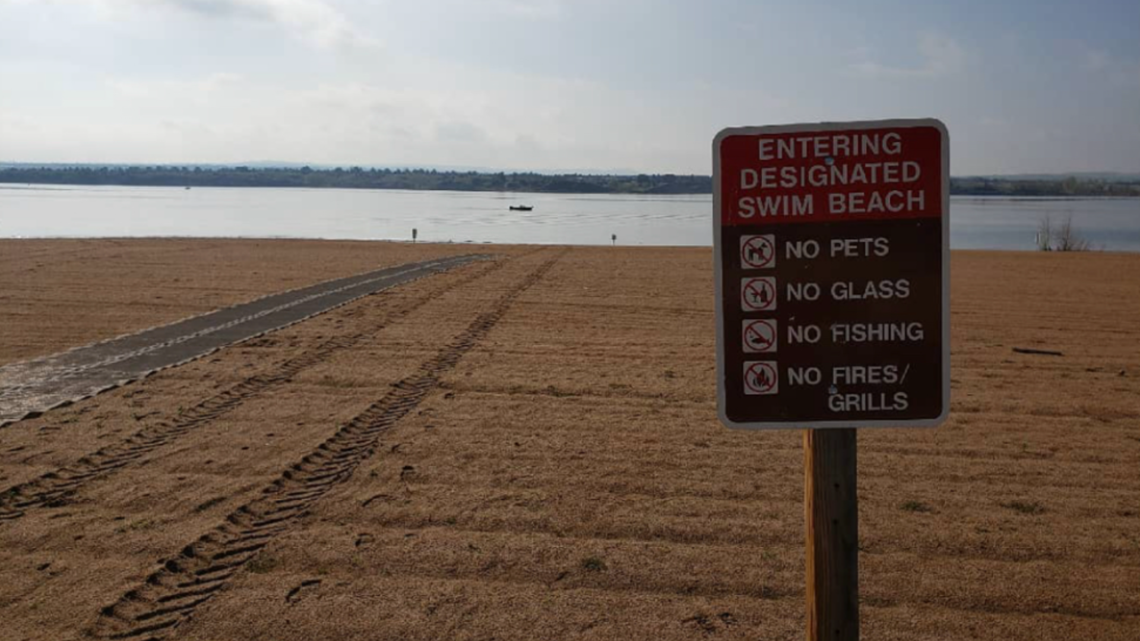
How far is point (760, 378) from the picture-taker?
303cm

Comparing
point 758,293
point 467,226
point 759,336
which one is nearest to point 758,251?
point 758,293

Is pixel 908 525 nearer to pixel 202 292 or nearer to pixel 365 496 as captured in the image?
pixel 365 496

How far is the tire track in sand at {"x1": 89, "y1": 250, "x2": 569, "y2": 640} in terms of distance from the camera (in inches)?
185

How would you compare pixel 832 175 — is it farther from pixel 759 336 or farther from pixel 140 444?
pixel 140 444

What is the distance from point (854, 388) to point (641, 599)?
235 cm

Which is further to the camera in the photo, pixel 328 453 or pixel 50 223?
pixel 50 223

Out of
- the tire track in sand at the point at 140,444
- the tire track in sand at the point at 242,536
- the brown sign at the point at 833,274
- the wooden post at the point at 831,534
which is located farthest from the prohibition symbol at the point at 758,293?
the tire track in sand at the point at 140,444

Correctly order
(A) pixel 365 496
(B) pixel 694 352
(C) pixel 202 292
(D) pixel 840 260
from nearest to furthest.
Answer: (D) pixel 840 260
(A) pixel 365 496
(B) pixel 694 352
(C) pixel 202 292

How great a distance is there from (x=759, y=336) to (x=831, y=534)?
678 millimetres

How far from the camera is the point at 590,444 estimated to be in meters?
7.86

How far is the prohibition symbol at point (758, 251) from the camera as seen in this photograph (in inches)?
117

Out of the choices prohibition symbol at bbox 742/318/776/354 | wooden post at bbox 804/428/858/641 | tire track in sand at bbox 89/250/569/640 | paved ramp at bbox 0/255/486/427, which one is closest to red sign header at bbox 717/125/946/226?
prohibition symbol at bbox 742/318/776/354

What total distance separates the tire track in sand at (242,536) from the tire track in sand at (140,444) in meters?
1.21

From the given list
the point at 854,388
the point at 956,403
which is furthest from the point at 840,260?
the point at 956,403
